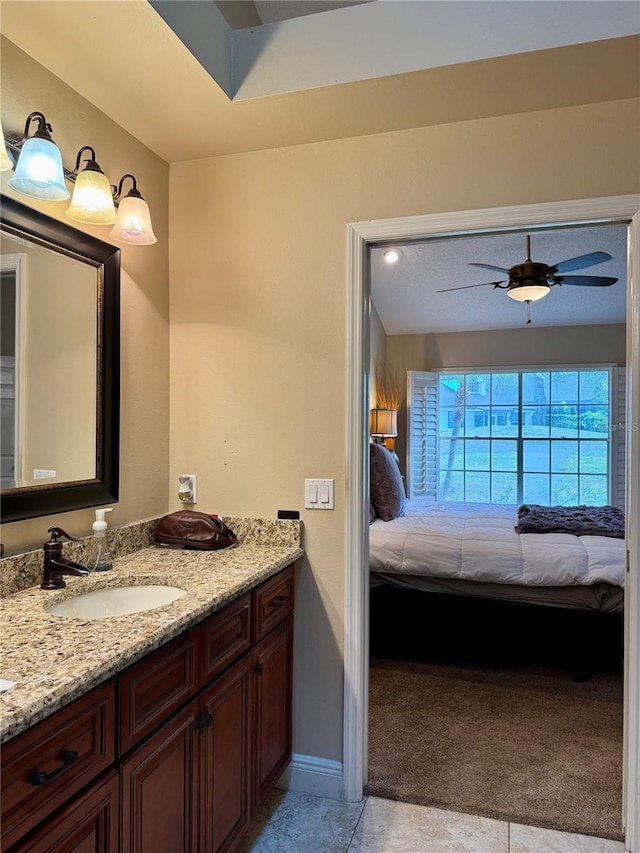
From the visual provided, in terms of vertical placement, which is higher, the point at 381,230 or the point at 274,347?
the point at 381,230

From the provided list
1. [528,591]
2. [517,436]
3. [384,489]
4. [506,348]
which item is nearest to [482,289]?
[506,348]

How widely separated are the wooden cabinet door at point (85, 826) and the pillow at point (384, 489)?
A: 10.0ft

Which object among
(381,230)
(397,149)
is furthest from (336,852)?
(397,149)

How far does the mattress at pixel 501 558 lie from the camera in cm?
313

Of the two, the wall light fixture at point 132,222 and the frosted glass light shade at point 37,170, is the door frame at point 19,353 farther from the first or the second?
the wall light fixture at point 132,222

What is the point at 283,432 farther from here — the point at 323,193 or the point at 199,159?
the point at 199,159

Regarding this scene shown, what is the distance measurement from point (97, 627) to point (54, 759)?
1.06 ft

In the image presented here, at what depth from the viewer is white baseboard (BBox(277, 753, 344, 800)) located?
2.17 metres

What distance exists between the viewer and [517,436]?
257 inches

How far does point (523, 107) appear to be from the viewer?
6.35 feet

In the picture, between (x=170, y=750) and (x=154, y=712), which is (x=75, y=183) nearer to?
Answer: (x=154, y=712)

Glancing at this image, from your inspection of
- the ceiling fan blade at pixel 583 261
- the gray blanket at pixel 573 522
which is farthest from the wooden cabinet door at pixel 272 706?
the ceiling fan blade at pixel 583 261

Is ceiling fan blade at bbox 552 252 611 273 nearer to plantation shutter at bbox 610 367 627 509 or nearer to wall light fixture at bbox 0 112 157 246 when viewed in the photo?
plantation shutter at bbox 610 367 627 509

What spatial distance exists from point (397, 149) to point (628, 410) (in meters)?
1.24
